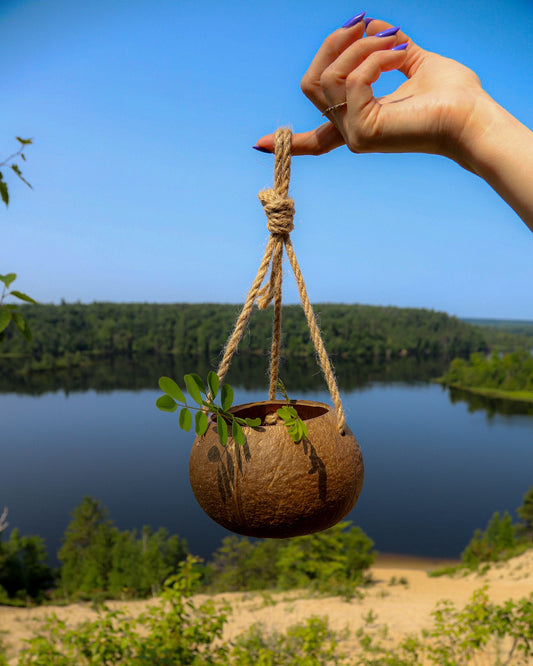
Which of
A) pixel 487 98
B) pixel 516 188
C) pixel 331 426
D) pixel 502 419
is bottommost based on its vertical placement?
pixel 502 419

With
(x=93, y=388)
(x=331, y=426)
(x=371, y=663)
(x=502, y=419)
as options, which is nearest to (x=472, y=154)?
(x=331, y=426)

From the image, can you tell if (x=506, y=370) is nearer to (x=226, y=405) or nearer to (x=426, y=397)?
(x=426, y=397)

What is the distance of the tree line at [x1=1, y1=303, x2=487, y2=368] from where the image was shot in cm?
5112

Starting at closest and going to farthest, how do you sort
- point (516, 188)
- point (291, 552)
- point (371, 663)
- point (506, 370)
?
point (516, 188), point (371, 663), point (291, 552), point (506, 370)

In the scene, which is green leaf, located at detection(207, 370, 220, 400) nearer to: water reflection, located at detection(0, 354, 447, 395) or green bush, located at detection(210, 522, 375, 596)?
green bush, located at detection(210, 522, 375, 596)

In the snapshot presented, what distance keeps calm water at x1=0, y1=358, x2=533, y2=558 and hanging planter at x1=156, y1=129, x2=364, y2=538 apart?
926 inches

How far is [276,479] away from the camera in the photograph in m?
1.28

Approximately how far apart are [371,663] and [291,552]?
44.3 feet

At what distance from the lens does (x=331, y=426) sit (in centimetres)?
139

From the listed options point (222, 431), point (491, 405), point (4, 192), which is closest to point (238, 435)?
point (222, 431)

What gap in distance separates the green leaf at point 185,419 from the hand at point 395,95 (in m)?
0.79

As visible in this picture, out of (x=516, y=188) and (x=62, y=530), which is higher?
(x=516, y=188)

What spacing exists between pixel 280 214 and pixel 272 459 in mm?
705

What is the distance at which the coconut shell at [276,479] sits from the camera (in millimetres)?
1288
